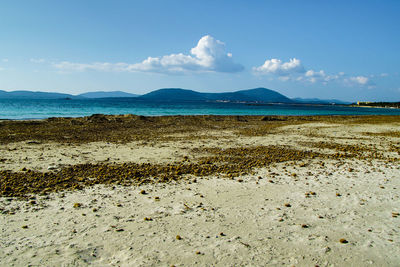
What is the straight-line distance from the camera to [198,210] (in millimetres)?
5398

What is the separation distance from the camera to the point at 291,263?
3.69 metres

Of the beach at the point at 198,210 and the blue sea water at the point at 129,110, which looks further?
the blue sea water at the point at 129,110

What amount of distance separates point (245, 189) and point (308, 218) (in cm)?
191

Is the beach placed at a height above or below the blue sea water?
below

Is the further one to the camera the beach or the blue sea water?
the blue sea water

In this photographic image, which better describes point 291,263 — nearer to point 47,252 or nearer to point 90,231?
point 90,231

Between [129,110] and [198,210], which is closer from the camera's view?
[198,210]

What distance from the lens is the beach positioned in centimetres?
387

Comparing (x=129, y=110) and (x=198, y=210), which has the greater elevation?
(x=129, y=110)

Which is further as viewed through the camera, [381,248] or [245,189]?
[245,189]

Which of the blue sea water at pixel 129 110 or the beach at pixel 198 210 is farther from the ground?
the blue sea water at pixel 129 110

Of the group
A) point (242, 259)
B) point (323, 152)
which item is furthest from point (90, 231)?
point (323, 152)

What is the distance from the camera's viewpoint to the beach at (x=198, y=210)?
3869 millimetres

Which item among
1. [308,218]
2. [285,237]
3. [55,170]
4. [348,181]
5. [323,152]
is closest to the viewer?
[285,237]
